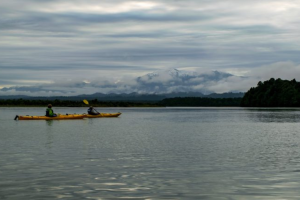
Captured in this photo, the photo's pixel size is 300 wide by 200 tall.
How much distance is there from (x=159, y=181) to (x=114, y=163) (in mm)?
6142

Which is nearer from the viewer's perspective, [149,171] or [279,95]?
[149,171]

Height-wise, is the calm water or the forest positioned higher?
the forest

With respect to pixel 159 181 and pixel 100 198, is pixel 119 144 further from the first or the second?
pixel 100 198

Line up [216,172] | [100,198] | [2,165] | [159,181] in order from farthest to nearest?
[2,165] → [216,172] → [159,181] → [100,198]

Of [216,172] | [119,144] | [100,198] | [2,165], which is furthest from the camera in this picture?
[119,144]

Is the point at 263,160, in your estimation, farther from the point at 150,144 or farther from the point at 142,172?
the point at 150,144

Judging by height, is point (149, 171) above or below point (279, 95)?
below

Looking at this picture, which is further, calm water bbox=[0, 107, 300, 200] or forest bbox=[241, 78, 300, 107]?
forest bbox=[241, 78, 300, 107]

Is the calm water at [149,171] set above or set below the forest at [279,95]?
below

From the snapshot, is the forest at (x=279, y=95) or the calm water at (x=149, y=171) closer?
the calm water at (x=149, y=171)

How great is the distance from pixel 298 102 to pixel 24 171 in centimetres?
17755

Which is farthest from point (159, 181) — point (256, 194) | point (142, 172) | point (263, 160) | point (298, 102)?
point (298, 102)

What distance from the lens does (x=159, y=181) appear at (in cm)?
2012

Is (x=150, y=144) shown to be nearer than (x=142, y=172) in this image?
No
